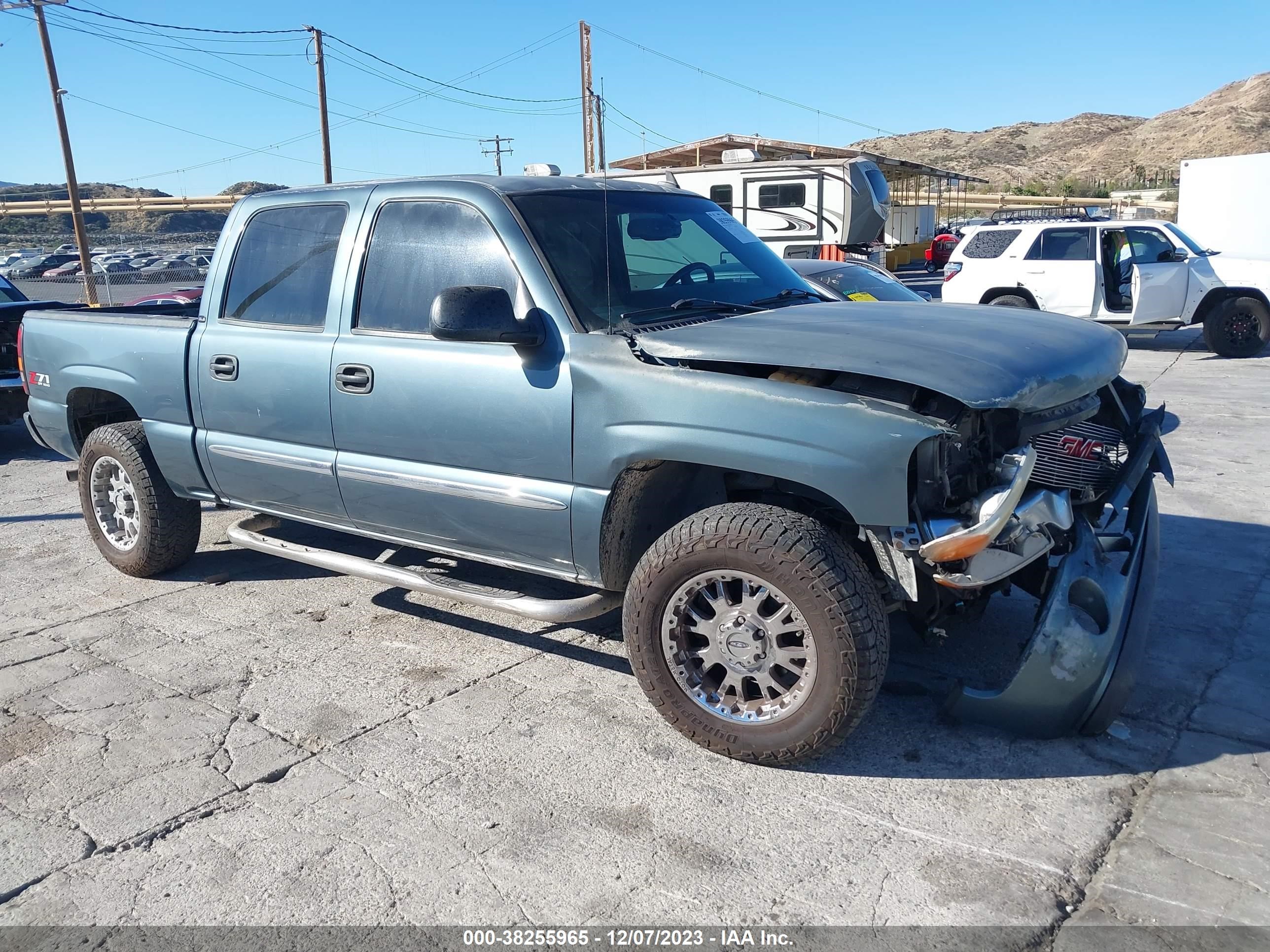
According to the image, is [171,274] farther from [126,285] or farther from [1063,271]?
[1063,271]

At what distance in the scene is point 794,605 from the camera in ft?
10.7

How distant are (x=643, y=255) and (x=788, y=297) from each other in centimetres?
73

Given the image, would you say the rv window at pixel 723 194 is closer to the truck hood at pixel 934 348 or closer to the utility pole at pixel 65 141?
the utility pole at pixel 65 141

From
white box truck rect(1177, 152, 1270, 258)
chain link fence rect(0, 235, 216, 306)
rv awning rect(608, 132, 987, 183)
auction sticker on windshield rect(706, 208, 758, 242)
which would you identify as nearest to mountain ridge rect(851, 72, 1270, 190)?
rv awning rect(608, 132, 987, 183)

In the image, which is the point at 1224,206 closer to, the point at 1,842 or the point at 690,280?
the point at 690,280

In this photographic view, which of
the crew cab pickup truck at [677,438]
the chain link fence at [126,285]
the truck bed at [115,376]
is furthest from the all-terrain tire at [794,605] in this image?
the chain link fence at [126,285]

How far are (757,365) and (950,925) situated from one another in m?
1.78

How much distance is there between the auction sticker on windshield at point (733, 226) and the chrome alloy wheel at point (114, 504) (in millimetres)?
3457

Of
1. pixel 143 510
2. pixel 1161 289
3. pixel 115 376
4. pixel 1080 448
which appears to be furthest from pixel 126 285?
pixel 1080 448

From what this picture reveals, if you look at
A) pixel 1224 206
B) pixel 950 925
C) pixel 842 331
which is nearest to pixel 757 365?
pixel 842 331

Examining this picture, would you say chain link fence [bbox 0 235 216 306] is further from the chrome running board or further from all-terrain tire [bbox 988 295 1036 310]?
all-terrain tire [bbox 988 295 1036 310]

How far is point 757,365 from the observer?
3387mm

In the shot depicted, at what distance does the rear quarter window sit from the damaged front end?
12116mm

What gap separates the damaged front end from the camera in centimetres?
315
